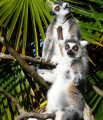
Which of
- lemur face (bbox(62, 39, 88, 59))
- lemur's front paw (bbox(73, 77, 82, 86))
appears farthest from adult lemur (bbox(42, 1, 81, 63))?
lemur's front paw (bbox(73, 77, 82, 86))

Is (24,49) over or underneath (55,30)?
underneath

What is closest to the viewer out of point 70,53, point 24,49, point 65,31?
point 70,53

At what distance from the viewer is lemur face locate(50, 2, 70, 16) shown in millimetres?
4891

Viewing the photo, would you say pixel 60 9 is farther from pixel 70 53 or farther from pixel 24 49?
pixel 70 53

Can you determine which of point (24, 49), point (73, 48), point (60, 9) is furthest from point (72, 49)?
point (60, 9)

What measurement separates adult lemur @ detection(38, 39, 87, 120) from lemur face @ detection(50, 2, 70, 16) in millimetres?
1086

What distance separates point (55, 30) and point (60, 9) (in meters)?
0.47

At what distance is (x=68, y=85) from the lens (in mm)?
3691

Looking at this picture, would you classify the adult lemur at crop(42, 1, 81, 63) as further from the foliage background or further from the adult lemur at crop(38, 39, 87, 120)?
the adult lemur at crop(38, 39, 87, 120)

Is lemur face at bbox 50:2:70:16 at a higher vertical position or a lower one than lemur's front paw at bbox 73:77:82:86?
higher

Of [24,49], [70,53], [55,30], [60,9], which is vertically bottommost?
[70,53]

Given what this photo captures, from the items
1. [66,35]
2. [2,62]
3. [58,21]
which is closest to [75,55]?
[66,35]

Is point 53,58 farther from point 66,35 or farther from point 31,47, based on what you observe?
point 31,47

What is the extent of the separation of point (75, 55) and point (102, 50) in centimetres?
177
